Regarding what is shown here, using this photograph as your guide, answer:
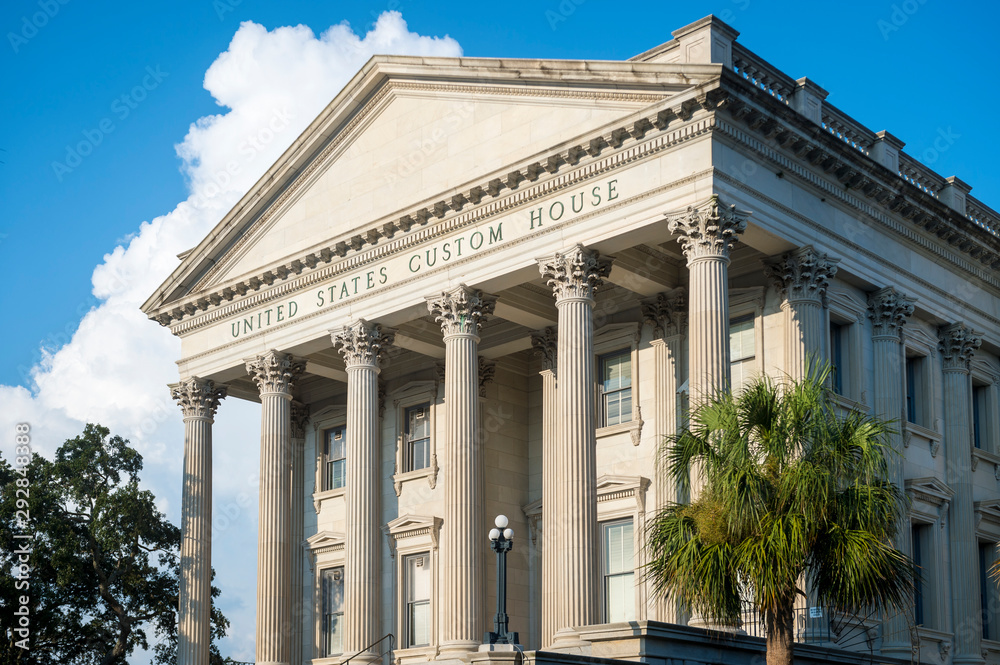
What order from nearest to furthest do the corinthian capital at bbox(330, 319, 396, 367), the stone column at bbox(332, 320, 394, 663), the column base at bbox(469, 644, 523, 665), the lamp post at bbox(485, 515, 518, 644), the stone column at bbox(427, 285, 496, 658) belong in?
the column base at bbox(469, 644, 523, 665) < the lamp post at bbox(485, 515, 518, 644) < the stone column at bbox(427, 285, 496, 658) < the stone column at bbox(332, 320, 394, 663) < the corinthian capital at bbox(330, 319, 396, 367)

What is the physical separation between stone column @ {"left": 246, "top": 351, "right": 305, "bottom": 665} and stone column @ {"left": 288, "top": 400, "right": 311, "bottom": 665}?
10.8ft

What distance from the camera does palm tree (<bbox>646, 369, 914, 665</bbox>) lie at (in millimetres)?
18891

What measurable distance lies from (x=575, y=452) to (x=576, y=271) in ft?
13.4

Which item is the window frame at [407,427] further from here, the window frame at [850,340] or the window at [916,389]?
the window at [916,389]

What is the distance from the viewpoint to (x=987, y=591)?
34.2m

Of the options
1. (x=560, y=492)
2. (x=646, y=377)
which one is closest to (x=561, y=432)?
(x=560, y=492)

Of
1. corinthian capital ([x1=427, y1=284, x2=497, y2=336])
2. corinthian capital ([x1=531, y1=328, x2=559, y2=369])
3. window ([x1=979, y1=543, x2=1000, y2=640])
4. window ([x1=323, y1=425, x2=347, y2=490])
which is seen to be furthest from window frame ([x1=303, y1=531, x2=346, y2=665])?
window ([x1=979, y1=543, x2=1000, y2=640])

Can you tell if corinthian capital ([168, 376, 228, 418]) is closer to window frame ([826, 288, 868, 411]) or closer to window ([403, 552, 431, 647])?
window ([403, 552, 431, 647])

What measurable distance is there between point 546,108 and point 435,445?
37.4 ft

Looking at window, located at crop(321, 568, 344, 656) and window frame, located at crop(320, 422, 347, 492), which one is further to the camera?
window frame, located at crop(320, 422, 347, 492)

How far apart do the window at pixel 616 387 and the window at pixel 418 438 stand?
21.2ft

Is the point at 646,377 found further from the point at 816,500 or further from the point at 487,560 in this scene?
the point at 816,500

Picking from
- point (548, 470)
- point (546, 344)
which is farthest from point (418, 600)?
point (546, 344)

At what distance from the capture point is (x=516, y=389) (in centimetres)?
3822
